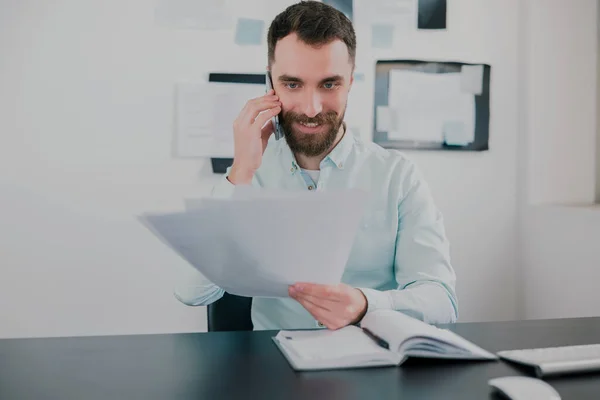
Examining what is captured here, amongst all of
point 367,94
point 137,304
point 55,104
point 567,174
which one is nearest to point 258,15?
point 367,94

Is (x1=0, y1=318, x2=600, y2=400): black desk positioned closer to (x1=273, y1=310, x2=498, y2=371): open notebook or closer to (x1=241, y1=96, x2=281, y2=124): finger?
(x1=273, y1=310, x2=498, y2=371): open notebook

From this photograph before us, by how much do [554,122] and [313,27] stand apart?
128cm

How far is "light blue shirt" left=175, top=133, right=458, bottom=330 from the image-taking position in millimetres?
1267

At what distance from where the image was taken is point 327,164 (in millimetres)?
1501

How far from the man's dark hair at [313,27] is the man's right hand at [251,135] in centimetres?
13

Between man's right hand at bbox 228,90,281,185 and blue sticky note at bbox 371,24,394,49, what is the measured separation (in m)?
0.93

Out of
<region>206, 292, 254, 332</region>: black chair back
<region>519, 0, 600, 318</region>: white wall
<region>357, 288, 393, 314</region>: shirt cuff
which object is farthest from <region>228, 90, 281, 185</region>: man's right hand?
<region>519, 0, 600, 318</region>: white wall

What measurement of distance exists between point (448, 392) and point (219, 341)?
1.17 feet

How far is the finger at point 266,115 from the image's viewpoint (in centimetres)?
143

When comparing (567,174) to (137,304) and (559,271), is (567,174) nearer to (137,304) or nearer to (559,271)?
(559,271)

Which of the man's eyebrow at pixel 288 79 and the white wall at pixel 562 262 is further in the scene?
the white wall at pixel 562 262

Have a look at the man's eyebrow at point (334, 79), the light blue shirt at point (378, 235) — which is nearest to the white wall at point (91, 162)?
the light blue shirt at point (378, 235)

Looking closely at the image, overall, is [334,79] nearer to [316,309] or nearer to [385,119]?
[316,309]

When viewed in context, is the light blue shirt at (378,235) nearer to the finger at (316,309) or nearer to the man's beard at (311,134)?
the man's beard at (311,134)
